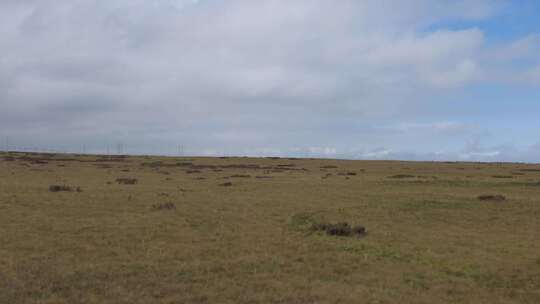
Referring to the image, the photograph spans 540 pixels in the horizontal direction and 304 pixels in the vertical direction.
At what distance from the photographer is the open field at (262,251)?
11141 millimetres

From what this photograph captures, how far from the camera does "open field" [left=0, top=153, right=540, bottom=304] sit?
11141 mm

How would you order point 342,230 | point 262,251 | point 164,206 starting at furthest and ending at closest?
point 164,206 < point 342,230 < point 262,251

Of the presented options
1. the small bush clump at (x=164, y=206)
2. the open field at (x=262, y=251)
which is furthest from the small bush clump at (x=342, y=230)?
the small bush clump at (x=164, y=206)

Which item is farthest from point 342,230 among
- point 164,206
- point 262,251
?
point 164,206

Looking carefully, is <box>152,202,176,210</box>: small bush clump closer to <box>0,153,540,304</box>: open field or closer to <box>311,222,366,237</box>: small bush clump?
<box>0,153,540,304</box>: open field

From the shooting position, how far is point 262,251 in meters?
15.4

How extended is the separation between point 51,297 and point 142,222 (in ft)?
32.4

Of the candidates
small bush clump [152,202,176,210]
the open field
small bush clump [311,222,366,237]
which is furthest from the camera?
small bush clump [152,202,176,210]

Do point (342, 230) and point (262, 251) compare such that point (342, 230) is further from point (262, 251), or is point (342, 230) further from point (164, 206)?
point (164, 206)

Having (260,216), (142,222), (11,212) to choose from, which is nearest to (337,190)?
(260,216)

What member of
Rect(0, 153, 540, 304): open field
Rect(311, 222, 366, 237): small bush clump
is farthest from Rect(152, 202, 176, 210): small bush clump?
Rect(311, 222, 366, 237): small bush clump

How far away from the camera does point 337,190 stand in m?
35.8

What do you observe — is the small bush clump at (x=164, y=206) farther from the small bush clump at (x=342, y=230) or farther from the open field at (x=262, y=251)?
the small bush clump at (x=342, y=230)

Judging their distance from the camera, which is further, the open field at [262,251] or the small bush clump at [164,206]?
the small bush clump at [164,206]
